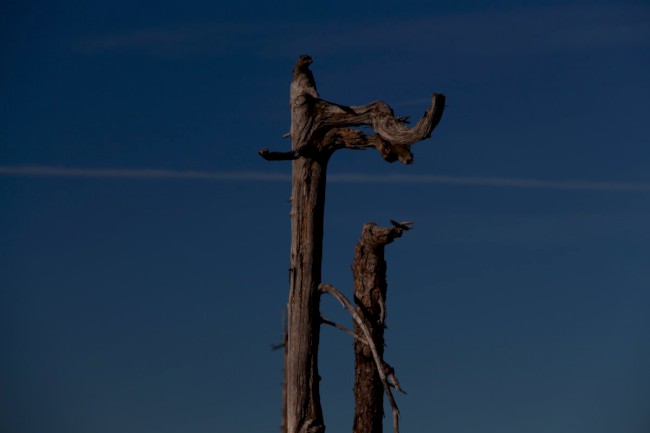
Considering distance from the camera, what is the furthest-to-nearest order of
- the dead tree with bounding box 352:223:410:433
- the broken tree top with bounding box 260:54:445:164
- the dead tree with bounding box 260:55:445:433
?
1. the dead tree with bounding box 352:223:410:433
2. the dead tree with bounding box 260:55:445:433
3. the broken tree top with bounding box 260:54:445:164

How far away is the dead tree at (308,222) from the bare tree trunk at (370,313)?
1.48 m

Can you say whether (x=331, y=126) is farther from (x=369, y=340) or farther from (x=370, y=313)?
(x=370, y=313)

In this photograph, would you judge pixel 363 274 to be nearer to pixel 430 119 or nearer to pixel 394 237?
pixel 394 237

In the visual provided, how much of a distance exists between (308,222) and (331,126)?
1.06 meters

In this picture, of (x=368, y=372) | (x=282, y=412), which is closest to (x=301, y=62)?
(x=368, y=372)

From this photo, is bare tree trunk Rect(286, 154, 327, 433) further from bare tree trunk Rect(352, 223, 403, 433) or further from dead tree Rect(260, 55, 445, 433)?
bare tree trunk Rect(352, 223, 403, 433)

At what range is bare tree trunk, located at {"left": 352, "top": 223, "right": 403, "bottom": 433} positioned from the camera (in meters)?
11.7

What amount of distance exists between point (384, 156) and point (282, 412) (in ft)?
31.3

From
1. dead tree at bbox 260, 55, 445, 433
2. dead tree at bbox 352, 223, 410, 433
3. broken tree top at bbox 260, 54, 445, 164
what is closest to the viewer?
broken tree top at bbox 260, 54, 445, 164

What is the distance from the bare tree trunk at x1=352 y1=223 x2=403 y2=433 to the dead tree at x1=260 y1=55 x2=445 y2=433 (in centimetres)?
148

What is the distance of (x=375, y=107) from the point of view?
32.6 feet

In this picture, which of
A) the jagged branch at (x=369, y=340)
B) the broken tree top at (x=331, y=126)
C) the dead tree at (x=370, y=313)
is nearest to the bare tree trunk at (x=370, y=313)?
the dead tree at (x=370, y=313)

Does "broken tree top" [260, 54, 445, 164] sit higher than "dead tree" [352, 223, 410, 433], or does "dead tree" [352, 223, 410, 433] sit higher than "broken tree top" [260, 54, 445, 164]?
"broken tree top" [260, 54, 445, 164]

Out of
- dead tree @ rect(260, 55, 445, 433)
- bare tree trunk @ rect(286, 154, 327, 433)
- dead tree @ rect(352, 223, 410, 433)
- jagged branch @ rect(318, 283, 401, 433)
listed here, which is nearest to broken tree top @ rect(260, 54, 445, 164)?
dead tree @ rect(260, 55, 445, 433)
